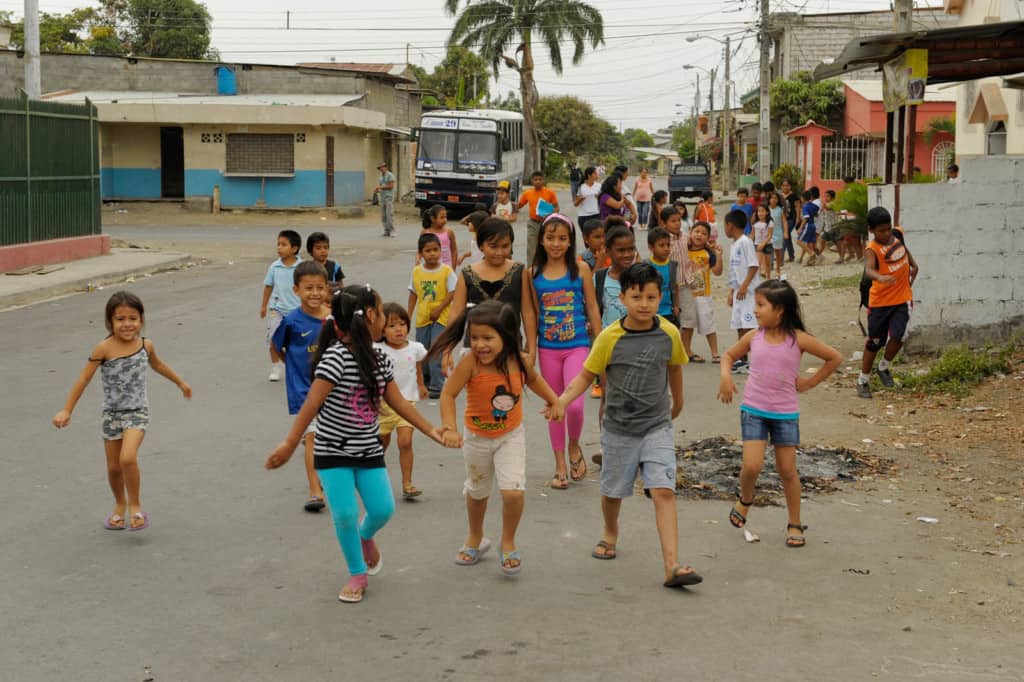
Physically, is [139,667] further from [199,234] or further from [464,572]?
[199,234]

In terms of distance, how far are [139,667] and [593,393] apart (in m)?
6.30

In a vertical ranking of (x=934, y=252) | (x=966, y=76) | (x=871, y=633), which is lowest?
(x=871, y=633)

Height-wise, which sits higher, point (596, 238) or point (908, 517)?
point (596, 238)

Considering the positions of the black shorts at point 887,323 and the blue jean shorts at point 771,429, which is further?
the black shorts at point 887,323

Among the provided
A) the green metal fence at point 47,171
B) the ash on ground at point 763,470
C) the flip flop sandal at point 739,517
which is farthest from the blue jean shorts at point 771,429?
the green metal fence at point 47,171

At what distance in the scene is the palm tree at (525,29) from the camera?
49.3 m

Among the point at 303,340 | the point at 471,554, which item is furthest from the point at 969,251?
the point at 471,554

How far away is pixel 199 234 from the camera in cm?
3238

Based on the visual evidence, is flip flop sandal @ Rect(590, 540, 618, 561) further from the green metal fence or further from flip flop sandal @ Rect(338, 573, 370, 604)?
the green metal fence

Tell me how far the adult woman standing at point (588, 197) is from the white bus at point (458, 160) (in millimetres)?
17979

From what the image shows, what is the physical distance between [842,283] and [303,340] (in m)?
13.5

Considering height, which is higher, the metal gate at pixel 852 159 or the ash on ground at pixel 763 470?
the metal gate at pixel 852 159

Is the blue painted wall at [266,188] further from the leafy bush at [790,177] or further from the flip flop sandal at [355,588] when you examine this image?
the flip flop sandal at [355,588]

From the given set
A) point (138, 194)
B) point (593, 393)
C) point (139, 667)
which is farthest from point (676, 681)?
point (138, 194)
